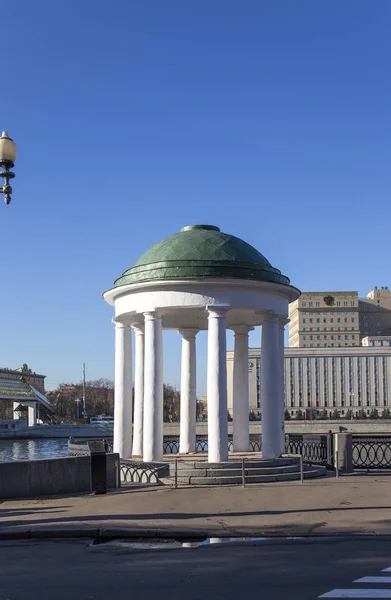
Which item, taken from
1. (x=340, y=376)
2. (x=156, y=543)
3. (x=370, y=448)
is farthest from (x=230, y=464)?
(x=340, y=376)

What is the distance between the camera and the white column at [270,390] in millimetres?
22297

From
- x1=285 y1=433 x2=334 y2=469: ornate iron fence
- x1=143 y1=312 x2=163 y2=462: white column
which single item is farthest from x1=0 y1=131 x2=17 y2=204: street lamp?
x1=285 y1=433 x2=334 y2=469: ornate iron fence

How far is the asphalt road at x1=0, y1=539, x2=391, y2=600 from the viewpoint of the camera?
8.82 meters

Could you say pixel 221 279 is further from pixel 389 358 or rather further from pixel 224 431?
pixel 389 358

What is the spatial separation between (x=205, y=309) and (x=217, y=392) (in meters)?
2.58

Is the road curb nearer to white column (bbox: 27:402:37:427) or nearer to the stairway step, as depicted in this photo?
the stairway step

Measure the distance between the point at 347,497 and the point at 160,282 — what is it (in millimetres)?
8446

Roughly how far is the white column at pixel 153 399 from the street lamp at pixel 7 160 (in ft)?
25.4

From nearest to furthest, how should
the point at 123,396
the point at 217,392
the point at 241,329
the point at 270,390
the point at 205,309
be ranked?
the point at 217,392 < the point at 205,309 < the point at 270,390 < the point at 123,396 < the point at 241,329

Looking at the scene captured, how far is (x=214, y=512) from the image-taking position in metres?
15.1

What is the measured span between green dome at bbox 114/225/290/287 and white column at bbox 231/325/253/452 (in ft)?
14.5

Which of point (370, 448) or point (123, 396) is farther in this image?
point (370, 448)

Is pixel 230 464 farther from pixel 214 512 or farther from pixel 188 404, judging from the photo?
pixel 188 404

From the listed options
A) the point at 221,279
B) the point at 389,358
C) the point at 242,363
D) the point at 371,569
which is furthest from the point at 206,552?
the point at 389,358
